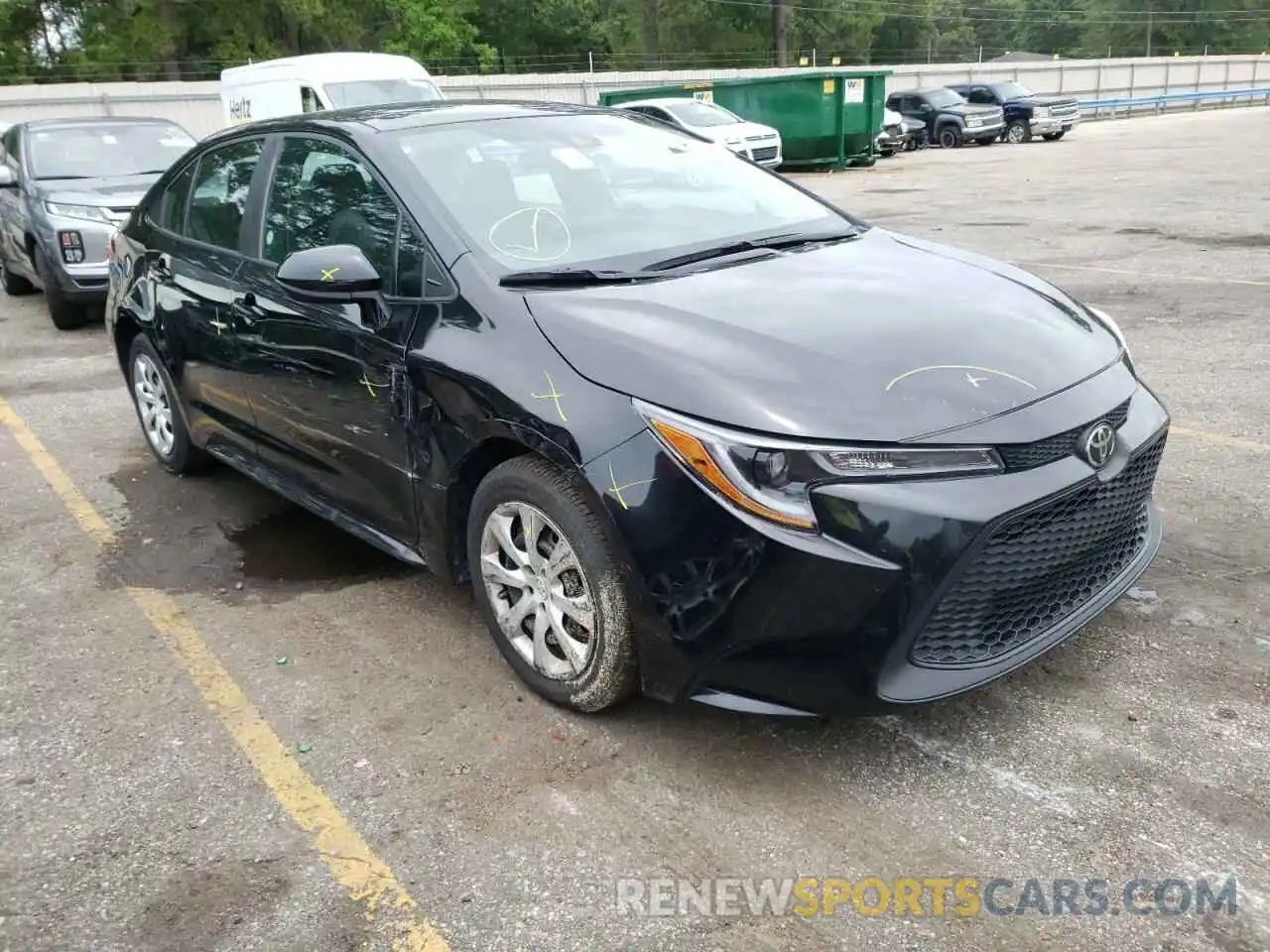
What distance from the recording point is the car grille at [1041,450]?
2658mm

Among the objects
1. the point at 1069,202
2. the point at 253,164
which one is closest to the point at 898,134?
the point at 1069,202

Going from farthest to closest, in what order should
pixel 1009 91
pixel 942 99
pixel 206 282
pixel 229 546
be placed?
pixel 1009 91 < pixel 942 99 < pixel 229 546 < pixel 206 282

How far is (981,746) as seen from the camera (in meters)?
2.95

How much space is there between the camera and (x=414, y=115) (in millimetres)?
3992

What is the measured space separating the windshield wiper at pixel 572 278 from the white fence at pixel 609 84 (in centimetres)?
1165

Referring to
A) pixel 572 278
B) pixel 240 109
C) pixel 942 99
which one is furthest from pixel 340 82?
pixel 942 99

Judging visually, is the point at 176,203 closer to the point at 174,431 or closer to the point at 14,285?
the point at 174,431

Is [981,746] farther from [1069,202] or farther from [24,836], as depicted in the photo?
[1069,202]

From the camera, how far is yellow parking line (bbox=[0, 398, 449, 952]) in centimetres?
246

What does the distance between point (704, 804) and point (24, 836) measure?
1.73 m

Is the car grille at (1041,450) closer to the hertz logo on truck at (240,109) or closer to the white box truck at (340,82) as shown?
the white box truck at (340,82)

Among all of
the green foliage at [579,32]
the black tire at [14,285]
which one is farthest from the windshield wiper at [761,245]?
the green foliage at [579,32]

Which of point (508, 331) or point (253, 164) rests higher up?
point (253, 164)

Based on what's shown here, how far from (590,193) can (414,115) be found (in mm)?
768
